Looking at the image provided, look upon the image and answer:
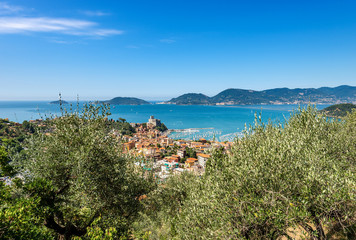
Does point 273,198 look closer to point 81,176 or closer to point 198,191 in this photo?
point 198,191

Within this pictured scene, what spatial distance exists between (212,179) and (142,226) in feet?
22.3

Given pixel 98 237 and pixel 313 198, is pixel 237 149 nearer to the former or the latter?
pixel 313 198

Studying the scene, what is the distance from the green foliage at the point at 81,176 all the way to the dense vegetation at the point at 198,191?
4cm

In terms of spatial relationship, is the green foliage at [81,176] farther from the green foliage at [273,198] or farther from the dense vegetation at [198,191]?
the green foliage at [273,198]

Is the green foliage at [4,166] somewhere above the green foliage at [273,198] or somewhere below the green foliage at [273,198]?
above

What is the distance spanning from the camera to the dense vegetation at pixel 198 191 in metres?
5.14

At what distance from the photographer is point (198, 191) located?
316 inches

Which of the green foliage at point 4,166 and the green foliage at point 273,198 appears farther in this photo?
the green foliage at point 4,166

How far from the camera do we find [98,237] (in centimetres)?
577

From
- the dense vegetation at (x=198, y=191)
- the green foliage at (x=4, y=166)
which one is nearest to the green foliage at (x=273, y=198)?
the dense vegetation at (x=198, y=191)

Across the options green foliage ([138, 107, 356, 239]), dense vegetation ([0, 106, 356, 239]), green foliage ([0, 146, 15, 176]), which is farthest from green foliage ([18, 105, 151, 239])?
green foliage ([138, 107, 356, 239])

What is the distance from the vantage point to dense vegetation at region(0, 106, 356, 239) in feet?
16.9

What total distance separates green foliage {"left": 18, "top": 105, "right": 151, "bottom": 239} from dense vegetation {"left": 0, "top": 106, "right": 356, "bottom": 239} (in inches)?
1.7

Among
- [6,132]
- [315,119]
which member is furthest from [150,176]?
[6,132]
